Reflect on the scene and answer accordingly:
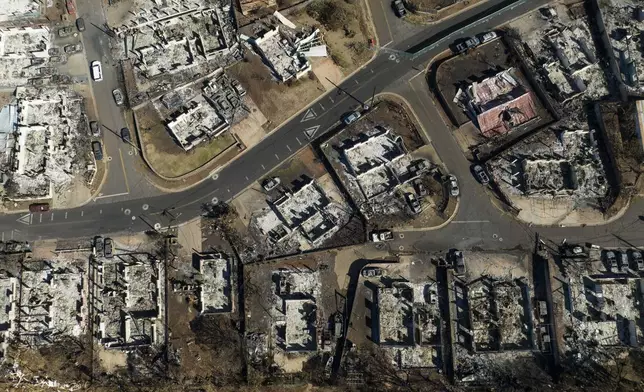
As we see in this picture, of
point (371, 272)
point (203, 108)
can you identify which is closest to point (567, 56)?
point (371, 272)

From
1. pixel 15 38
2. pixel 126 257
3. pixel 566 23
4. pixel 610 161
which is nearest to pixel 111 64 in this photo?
pixel 15 38

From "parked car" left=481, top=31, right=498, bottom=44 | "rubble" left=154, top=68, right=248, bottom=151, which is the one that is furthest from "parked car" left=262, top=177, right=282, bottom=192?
"parked car" left=481, top=31, right=498, bottom=44

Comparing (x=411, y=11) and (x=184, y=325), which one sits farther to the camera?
(x=411, y=11)

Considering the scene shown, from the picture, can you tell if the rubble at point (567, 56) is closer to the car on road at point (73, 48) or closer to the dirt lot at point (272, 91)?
the dirt lot at point (272, 91)

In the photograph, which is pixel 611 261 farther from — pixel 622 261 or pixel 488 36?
pixel 488 36

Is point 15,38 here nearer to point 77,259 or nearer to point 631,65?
point 77,259

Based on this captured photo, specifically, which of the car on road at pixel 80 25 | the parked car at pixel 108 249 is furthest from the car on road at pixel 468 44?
the parked car at pixel 108 249
